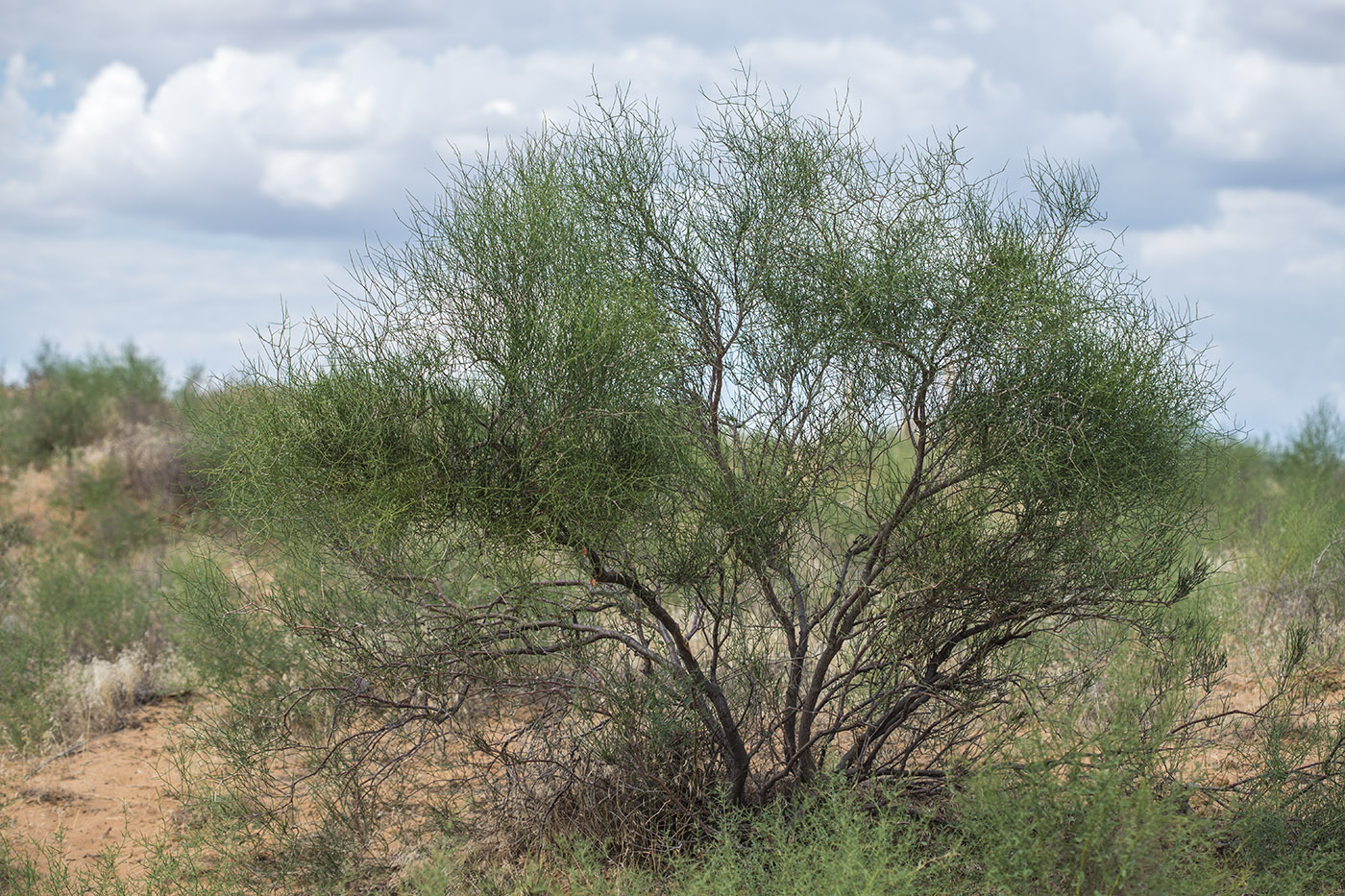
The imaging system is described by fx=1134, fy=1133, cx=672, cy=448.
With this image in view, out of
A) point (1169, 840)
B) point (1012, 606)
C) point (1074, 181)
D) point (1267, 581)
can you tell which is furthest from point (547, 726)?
point (1267, 581)

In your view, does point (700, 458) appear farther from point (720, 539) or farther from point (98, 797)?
point (98, 797)

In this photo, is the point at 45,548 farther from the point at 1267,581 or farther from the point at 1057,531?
the point at 1267,581

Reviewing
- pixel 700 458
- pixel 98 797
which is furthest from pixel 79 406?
pixel 700 458

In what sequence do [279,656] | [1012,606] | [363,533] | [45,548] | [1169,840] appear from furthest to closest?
[45,548] < [279,656] < [1012,606] < [363,533] < [1169,840]

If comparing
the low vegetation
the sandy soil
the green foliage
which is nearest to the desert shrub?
the low vegetation

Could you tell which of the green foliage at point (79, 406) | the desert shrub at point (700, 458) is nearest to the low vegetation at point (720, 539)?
the desert shrub at point (700, 458)

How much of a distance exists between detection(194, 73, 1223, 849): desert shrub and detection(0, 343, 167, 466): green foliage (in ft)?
58.5

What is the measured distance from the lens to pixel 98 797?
920 cm

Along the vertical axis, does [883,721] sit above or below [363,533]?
below

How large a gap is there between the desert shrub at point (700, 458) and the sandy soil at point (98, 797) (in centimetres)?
262

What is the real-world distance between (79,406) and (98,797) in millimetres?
15491

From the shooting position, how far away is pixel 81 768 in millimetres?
9906

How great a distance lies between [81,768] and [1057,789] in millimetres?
8567

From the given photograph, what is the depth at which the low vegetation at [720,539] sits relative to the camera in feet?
18.6
